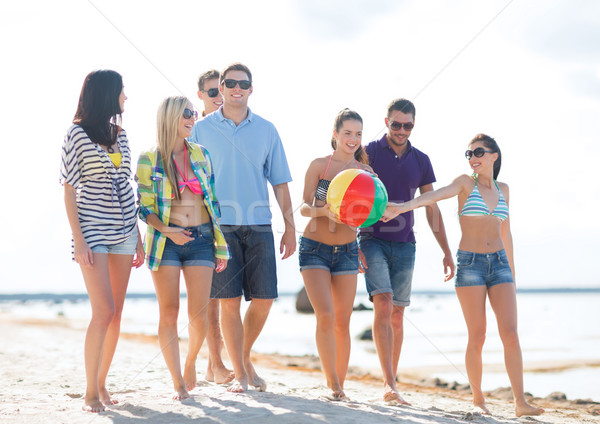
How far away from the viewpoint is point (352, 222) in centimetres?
475

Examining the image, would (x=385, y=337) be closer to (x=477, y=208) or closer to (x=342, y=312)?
(x=342, y=312)

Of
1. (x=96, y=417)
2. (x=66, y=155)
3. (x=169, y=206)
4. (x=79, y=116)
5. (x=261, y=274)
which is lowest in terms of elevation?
(x=96, y=417)

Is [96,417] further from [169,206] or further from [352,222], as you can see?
[352,222]

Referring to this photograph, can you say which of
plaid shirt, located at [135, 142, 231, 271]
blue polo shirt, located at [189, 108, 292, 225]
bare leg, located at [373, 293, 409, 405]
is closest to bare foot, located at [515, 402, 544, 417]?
bare leg, located at [373, 293, 409, 405]

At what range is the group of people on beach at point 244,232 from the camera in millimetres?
4137

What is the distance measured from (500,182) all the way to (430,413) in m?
2.15

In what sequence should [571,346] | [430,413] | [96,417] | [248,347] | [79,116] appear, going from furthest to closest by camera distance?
[571,346], [248,347], [430,413], [79,116], [96,417]

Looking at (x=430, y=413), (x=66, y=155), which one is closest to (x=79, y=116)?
(x=66, y=155)

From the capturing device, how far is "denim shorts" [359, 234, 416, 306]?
525 cm

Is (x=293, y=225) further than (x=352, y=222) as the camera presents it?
Yes

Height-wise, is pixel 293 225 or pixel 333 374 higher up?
pixel 293 225

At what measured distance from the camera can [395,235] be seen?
5.45 m

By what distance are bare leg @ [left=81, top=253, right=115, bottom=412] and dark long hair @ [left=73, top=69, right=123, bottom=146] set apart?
2.87 ft

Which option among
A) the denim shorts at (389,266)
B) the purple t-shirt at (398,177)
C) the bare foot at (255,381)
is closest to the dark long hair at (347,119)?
the purple t-shirt at (398,177)
